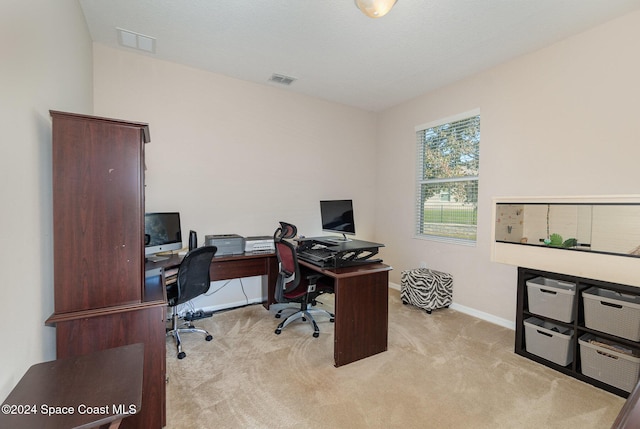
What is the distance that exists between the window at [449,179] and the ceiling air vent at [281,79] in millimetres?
1920

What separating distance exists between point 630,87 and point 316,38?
265 cm

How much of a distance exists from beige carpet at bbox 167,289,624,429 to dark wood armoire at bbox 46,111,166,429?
525mm

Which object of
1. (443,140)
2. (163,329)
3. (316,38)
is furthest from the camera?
(443,140)

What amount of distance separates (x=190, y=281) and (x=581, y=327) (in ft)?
Answer: 10.8

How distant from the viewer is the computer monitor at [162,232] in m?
2.69

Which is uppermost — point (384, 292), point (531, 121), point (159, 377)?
point (531, 121)

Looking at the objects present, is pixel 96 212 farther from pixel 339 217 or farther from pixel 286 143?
pixel 286 143

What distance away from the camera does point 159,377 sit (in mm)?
1625

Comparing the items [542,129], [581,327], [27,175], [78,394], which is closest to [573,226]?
[581,327]

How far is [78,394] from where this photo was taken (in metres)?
0.94

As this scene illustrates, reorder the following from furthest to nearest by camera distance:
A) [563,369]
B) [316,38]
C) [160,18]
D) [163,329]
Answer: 1. [316,38]
2. [160,18]
3. [563,369]
4. [163,329]

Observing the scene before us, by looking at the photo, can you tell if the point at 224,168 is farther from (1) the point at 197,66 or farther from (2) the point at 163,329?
(2) the point at 163,329

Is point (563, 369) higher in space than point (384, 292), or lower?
lower

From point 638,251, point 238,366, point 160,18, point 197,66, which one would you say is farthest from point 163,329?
point 638,251
